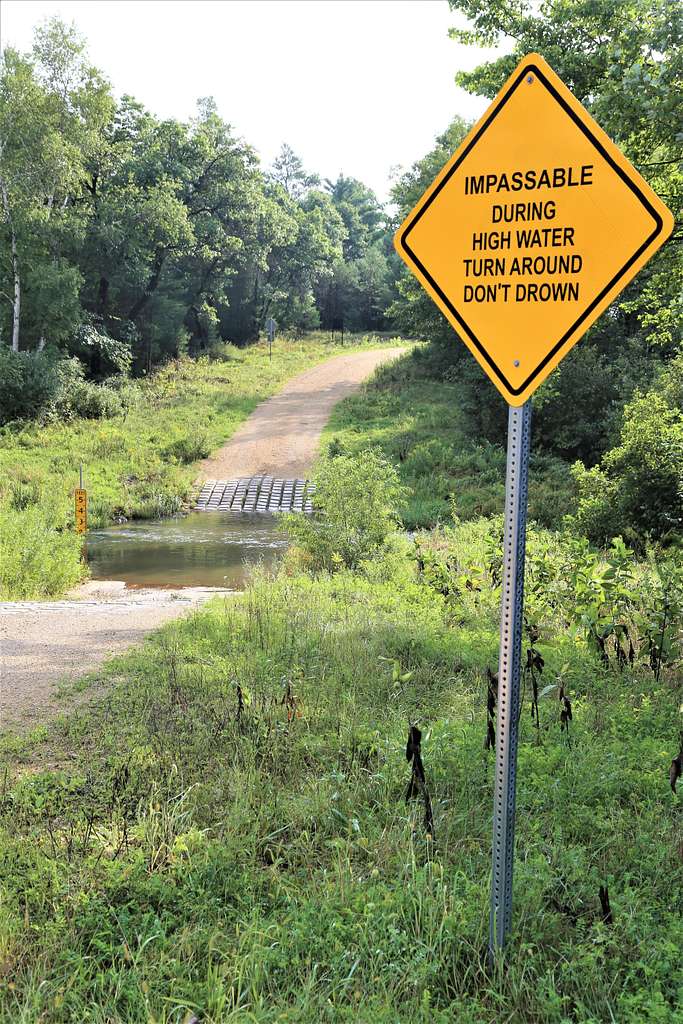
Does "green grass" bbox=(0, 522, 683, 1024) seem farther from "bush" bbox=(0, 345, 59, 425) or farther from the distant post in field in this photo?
the distant post in field

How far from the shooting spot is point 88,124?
26.9m

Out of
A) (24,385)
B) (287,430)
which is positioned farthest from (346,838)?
(287,430)

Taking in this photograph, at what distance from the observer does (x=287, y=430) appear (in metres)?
26.6

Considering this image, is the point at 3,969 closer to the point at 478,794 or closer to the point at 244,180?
the point at 478,794

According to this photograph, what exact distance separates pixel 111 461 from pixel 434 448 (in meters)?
8.68

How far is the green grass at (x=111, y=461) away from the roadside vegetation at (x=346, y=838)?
6849mm

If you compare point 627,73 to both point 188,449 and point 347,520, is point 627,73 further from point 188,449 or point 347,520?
point 188,449

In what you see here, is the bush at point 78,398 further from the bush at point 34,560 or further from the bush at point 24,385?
the bush at point 34,560

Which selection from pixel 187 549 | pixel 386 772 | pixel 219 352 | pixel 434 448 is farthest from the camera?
pixel 219 352

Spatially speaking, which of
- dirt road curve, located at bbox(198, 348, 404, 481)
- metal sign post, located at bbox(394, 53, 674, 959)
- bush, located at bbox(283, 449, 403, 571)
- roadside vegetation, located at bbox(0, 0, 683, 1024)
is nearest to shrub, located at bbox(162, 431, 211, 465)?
dirt road curve, located at bbox(198, 348, 404, 481)

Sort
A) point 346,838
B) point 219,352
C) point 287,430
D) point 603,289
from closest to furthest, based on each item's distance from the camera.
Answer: point 603,289 < point 346,838 < point 287,430 < point 219,352

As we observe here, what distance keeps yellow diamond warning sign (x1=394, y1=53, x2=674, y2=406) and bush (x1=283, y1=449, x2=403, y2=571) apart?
27.5 ft

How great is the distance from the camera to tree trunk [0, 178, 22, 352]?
2475 centimetres

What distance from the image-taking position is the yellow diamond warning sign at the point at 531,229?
8.14 feet
